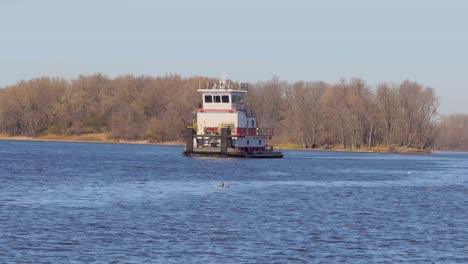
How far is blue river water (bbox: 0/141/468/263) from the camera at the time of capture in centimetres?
A: 3534

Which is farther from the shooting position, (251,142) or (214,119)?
(251,142)

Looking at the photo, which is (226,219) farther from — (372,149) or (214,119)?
(372,149)

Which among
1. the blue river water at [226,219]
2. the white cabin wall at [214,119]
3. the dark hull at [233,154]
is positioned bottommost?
the blue river water at [226,219]

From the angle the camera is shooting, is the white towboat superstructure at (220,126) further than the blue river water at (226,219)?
Yes

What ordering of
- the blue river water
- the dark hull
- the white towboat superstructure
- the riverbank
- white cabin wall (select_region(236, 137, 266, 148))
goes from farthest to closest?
the riverbank, white cabin wall (select_region(236, 137, 266, 148)), the white towboat superstructure, the dark hull, the blue river water

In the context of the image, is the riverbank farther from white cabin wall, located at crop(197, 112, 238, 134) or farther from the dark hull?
white cabin wall, located at crop(197, 112, 238, 134)

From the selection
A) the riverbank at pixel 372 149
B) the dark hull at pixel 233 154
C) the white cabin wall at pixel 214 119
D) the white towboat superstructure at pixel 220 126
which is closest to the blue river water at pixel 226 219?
the dark hull at pixel 233 154

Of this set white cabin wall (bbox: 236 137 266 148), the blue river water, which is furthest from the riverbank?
the blue river water

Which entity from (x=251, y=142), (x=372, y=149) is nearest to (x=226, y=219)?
(x=251, y=142)

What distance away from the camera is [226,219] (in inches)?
1818

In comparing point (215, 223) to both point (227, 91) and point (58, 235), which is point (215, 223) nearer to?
point (58, 235)

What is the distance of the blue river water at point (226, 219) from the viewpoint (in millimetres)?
35344

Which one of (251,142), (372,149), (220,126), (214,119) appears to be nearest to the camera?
(220,126)

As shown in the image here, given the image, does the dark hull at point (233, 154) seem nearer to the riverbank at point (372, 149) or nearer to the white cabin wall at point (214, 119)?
the white cabin wall at point (214, 119)
